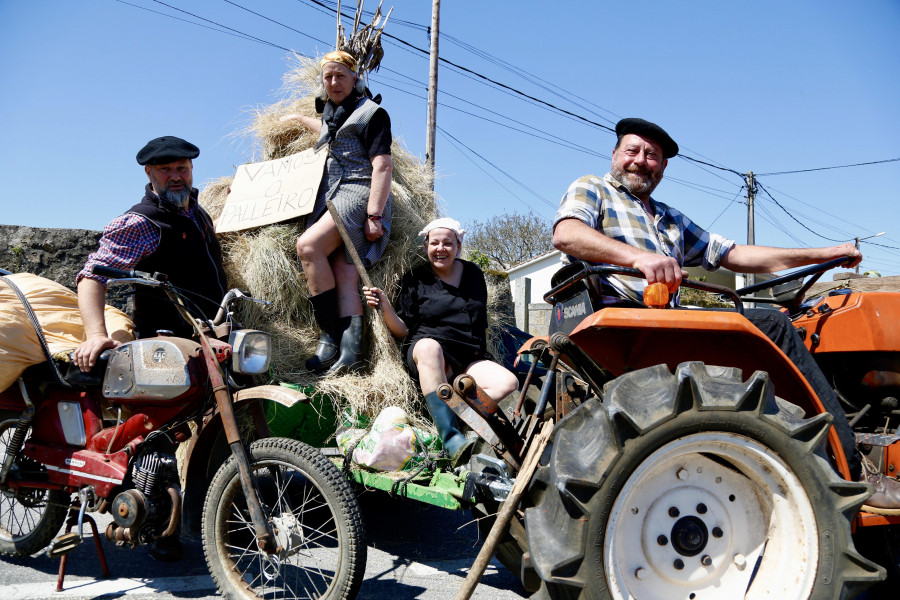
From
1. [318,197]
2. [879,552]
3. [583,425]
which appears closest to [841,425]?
[879,552]

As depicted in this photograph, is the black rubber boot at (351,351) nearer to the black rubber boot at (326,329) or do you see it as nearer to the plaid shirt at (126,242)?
the black rubber boot at (326,329)

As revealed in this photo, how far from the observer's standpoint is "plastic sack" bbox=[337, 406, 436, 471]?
3035mm

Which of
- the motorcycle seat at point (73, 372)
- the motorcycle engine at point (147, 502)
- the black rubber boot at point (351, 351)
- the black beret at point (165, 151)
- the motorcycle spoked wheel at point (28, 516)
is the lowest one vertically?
the motorcycle spoked wheel at point (28, 516)

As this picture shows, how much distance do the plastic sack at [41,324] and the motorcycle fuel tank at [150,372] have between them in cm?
41

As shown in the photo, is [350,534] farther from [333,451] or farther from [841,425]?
[841,425]

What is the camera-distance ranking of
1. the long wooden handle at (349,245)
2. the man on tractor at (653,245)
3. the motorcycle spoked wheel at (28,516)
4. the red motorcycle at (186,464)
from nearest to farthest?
1. the man on tractor at (653,245)
2. the red motorcycle at (186,464)
3. the motorcycle spoked wheel at (28,516)
4. the long wooden handle at (349,245)

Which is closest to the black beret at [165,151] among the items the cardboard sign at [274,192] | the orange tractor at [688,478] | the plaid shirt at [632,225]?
the cardboard sign at [274,192]

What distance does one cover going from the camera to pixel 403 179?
442cm

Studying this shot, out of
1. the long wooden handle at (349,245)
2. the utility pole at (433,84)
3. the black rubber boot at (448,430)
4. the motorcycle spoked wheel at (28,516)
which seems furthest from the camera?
the utility pole at (433,84)

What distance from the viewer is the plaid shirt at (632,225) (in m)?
2.79

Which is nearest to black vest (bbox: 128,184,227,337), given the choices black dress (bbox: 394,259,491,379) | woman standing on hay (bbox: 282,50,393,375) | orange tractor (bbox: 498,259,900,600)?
woman standing on hay (bbox: 282,50,393,375)

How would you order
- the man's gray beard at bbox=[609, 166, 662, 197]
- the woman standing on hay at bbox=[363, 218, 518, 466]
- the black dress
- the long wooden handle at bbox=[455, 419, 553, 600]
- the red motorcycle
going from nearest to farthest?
the long wooden handle at bbox=[455, 419, 553, 600], the red motorcycle, the man's gray beard at bbox=[609, 166, 662, 197], the woman standing on hay at bbox=[363, 218, 518, 466], the black dress

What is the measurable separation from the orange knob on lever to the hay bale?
62.4 inches

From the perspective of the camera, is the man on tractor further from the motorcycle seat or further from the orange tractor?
the motorcycle seat
